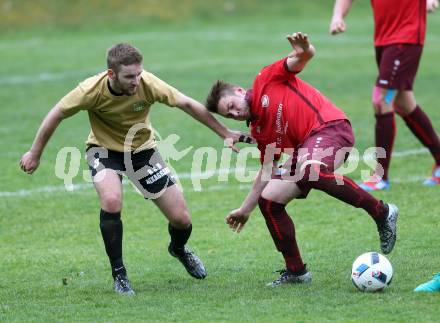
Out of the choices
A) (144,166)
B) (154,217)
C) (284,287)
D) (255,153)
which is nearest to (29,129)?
(255,153)

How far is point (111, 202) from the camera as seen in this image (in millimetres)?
6789

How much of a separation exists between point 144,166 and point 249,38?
53.8ft

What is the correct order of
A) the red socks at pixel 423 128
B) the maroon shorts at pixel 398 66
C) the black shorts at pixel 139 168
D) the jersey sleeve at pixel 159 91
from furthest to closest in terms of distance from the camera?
the red socks at pixel 423 128
the maroon shorts at pixel 398 66
the black shorts at pixel 139 168
the jersey sleeve at pixel 159 91

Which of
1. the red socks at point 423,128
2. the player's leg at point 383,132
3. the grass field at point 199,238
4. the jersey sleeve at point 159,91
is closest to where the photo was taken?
the grass field at point 199,238

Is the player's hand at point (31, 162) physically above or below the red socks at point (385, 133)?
above

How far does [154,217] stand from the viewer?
30.7ft

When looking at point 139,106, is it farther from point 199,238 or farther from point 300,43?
point 199,238

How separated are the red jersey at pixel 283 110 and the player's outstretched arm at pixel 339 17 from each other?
1.94 m

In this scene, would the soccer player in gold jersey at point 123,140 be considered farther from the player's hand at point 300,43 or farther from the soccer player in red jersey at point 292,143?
the player's hand at point 300,43

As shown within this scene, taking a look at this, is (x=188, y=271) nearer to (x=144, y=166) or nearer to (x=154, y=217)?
(x=144, y=166)

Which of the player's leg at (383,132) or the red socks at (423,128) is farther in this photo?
the red socks at (423,128)

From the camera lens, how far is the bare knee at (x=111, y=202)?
6.79 metres

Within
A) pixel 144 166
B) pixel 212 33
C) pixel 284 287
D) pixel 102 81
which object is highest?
pixel 102 81

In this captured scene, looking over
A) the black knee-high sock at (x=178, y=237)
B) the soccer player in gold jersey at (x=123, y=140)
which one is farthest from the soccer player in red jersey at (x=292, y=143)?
the black knee-high sock at (x=178, y=237)
